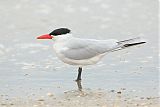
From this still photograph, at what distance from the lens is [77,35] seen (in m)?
8.80

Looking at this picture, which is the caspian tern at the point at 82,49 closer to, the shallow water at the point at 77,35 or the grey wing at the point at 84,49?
the grey wing at the point at 84,49

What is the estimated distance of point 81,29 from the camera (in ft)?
30.0

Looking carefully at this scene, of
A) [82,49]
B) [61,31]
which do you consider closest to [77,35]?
[61,31]

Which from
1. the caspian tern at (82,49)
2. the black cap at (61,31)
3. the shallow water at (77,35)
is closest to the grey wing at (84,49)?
the caspian tern at (82,49)

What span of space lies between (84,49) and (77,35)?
92.6 inches

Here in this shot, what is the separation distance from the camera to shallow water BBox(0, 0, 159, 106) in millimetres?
6586

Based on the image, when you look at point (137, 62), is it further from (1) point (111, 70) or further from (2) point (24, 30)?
(2) point (24, 30)

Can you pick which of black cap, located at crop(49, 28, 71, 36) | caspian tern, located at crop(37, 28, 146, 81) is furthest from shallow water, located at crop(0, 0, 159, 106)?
black cap, located at crop(49, 28, 71, 36)

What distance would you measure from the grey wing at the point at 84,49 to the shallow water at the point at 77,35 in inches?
14.1

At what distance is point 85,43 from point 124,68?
35.0 inches

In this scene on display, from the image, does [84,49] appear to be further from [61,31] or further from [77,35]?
[77,35]

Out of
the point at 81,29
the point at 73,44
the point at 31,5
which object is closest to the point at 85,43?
the point at 73,44

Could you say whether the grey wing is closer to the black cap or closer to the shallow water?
the black cap

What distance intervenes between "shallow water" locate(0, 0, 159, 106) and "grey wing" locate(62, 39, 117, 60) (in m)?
0.36
